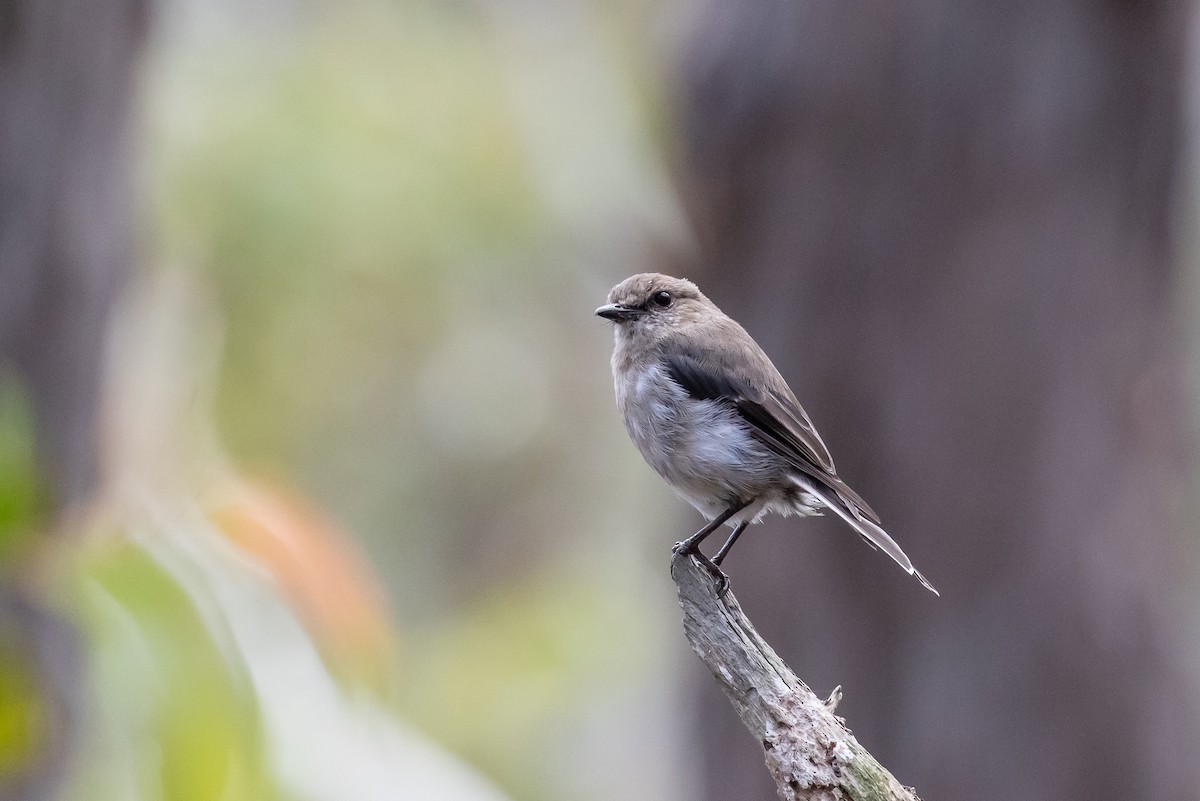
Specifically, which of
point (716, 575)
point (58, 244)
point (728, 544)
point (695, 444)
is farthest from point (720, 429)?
point (58, 244)

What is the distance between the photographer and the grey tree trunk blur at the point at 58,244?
4277mm

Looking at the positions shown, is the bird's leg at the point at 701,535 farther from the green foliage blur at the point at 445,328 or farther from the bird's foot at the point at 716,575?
the green foliage blur at the point at 445,328

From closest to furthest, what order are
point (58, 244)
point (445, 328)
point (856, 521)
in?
point (856, 521) < point (58, 244) < point (445, 328)

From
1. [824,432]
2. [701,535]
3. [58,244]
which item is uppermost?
[58,244]

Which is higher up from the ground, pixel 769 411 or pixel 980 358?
pixel 769 411

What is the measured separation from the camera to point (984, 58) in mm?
4754

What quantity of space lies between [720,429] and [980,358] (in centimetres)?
201

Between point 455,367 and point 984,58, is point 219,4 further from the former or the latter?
point 984,58

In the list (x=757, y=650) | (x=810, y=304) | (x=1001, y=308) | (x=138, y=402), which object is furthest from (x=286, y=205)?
(x=757, y=650)

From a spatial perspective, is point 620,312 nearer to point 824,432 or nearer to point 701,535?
point 701,535

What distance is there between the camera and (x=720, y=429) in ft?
10.8

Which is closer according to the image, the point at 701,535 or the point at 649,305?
the point at 701,535

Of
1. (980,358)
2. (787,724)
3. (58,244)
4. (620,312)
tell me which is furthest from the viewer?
(980,358)

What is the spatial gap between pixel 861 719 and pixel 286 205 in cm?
708
